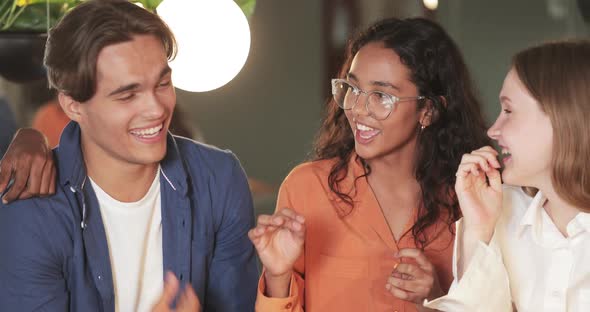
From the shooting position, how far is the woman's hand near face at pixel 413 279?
1964 millimetres

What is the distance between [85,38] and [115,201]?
408 millimetres

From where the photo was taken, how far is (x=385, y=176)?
2.28 m

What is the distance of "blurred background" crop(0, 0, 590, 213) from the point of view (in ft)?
13.0

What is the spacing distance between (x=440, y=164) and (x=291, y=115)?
1928 millimetres

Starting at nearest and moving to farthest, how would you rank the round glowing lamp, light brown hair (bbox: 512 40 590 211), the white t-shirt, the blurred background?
light brown hair (bbox: 512 40 590 211) < the white t-shirt < the round glowing lamp < the blurred background

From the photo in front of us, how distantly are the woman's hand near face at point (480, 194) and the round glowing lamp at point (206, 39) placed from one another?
1128mm

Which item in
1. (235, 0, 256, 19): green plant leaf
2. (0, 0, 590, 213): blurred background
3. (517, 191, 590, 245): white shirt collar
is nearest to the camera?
(517, 191, 590, 245): white shirt collar

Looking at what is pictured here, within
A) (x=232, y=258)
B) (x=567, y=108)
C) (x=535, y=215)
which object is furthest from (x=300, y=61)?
(x=567, y=108)

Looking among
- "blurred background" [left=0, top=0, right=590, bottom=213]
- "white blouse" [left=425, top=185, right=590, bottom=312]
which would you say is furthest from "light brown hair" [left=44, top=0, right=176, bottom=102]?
"blurred background" [left=0, top=0, right=590, bottom=213]

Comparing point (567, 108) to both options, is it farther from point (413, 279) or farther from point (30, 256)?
point (30, 256)

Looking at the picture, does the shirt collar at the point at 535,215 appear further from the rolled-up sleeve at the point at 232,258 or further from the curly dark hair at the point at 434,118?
the rolled-up sleeve at the point at 232,258

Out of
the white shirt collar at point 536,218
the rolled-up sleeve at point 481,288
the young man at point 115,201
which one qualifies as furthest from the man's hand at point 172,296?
the white shirt collar at point 536,218

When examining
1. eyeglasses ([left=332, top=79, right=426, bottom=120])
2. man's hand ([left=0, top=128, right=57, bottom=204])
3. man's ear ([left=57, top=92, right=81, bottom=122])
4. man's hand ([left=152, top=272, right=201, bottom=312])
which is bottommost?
man's hand ([left=152, top=272, right=201, bottom=312])

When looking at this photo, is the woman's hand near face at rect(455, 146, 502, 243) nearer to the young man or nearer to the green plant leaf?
the young man
